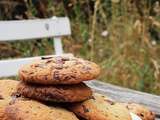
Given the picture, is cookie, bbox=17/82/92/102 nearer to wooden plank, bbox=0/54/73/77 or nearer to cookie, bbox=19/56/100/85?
cookie, bbox=19/56/100/85

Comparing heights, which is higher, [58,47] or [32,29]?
[32,29]

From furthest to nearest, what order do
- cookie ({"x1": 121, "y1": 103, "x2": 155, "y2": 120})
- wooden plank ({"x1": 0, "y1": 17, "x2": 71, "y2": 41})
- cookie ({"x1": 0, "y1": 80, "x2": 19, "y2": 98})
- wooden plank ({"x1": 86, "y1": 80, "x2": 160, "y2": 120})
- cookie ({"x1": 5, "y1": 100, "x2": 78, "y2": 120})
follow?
wooden plank ({"x1": 0, "y1": 17, "x2": 71, "y2": 41})
wooden plank ({"x1": 86, "y1": 80, "x2": 160, "y2": 120})
cookie ({"x1": 121, "y1": 103, "x2": 155, "y2": 120})
cookie ({"x1": 0, "y1": 80, "x2": 19, "y2": 98})
cookie ({"x1": 5, "y1": 100, "x2": 78, "y2": 120})

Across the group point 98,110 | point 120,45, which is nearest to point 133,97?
point 98,110

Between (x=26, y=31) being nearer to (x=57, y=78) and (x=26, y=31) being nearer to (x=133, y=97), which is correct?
(x=133, y=97)

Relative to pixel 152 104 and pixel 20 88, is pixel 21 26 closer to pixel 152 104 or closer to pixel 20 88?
pixel 152 104

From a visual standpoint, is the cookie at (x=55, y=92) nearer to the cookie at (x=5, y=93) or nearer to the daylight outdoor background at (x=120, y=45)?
the cookie at (x=5, y=93)

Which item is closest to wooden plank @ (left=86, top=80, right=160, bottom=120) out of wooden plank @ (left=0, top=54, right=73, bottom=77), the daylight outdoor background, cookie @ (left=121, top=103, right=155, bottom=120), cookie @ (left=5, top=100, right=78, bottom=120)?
cookie @ (left=121, top=103, right=155, bottom=120)
